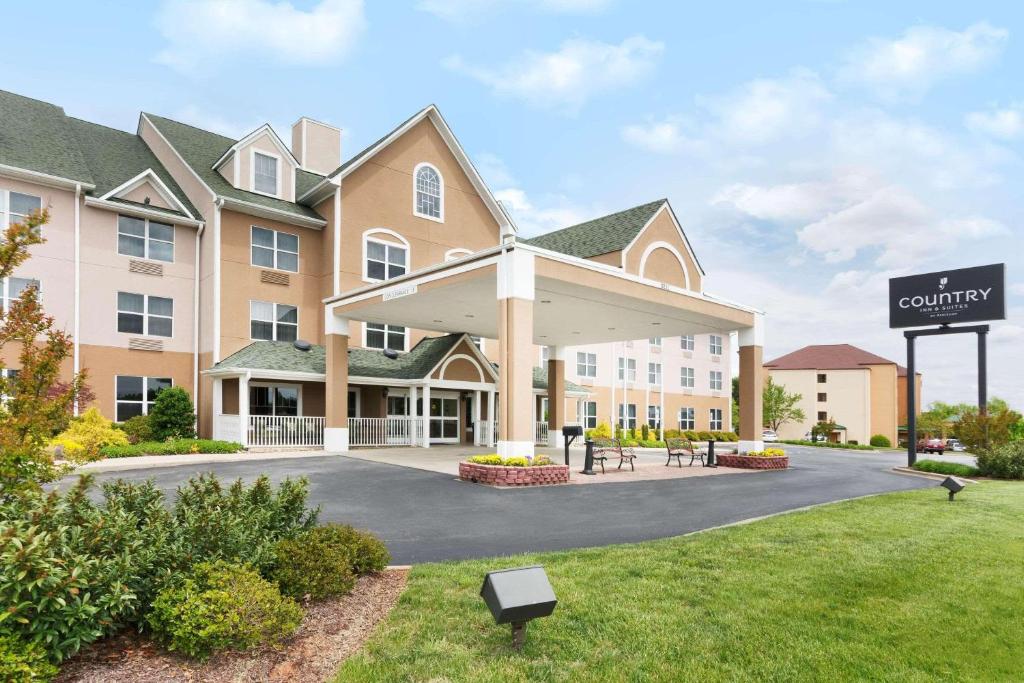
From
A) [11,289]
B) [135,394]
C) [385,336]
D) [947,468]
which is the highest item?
[11,289]

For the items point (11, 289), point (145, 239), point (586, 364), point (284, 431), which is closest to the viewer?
point (11, 289)

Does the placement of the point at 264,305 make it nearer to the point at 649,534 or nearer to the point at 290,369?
the point at 290,369

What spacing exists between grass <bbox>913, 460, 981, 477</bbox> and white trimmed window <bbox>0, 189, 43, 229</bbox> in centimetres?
3053

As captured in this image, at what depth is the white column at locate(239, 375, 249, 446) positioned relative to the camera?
2131 cm

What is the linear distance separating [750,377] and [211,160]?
920 inches

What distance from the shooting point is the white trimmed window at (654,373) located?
42.6 m

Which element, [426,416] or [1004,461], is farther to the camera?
[426,416]

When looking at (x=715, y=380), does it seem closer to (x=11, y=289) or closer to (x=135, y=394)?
(x=135, y=394)

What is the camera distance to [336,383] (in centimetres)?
2205

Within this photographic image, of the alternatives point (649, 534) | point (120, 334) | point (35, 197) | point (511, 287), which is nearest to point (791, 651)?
point (649, 534)

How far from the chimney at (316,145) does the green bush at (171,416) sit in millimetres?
13097

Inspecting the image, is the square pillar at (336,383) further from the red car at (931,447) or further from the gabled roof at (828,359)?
the gabled roof at (828,359)

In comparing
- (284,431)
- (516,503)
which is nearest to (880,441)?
(284,431)

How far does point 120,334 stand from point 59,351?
716 inches
